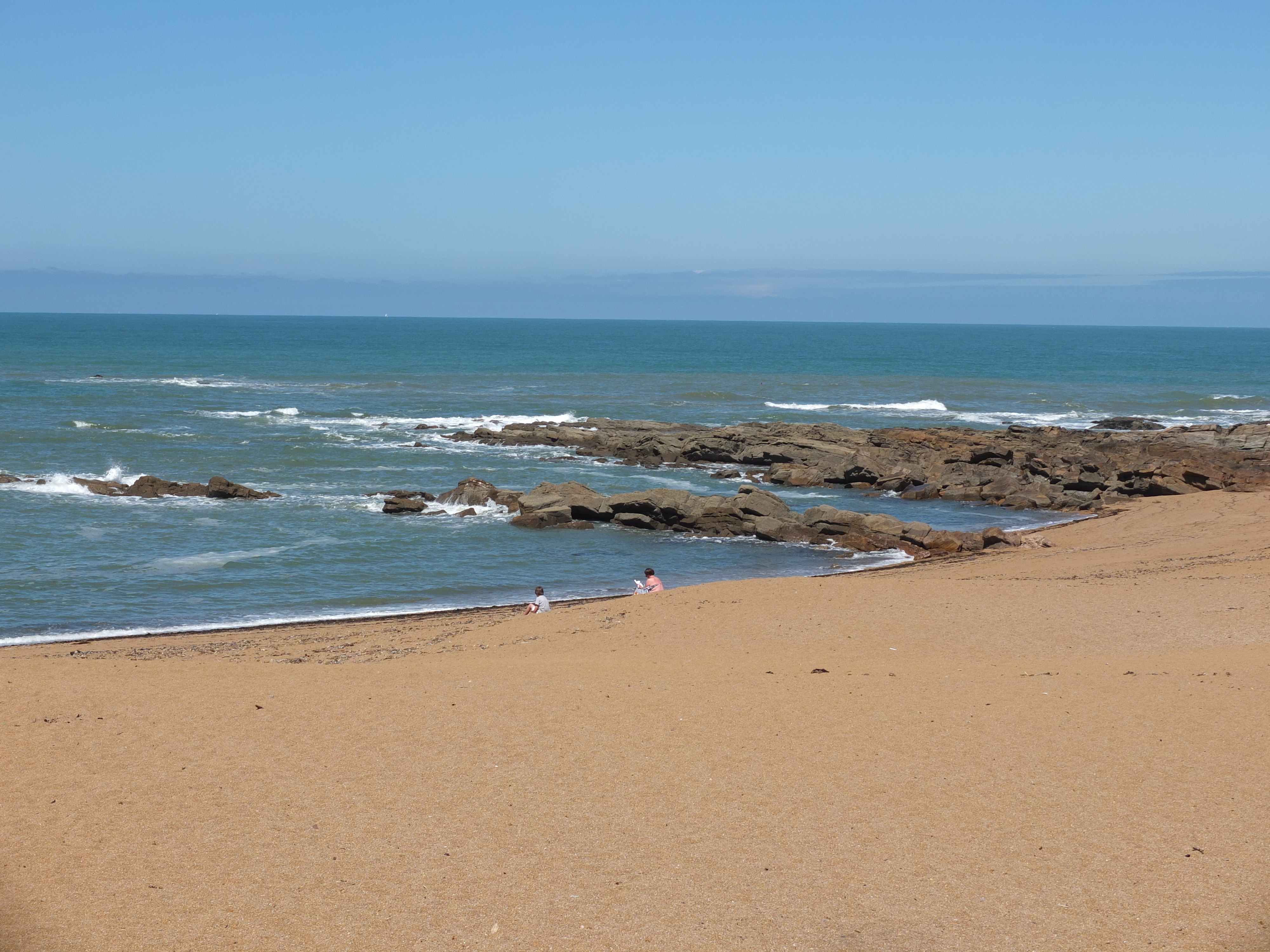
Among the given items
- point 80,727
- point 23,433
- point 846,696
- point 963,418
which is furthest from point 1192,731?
point 963,418

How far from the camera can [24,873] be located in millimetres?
7672

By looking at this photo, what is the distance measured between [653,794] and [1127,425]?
50059mm

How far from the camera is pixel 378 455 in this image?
42.2 m

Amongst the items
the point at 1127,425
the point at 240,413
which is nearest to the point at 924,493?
the point at 1127,425

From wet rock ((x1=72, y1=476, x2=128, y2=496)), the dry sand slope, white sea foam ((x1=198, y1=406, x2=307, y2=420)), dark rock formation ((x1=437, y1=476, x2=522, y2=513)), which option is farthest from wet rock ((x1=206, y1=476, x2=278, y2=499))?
white sea foam ((x1=198, y1=406, x2=307, y2=420))

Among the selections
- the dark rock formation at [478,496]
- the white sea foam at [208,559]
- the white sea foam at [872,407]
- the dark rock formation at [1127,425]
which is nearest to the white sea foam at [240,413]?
the dark rock formation at [478,496]

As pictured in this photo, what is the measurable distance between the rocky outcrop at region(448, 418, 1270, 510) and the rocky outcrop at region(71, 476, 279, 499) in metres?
15.1

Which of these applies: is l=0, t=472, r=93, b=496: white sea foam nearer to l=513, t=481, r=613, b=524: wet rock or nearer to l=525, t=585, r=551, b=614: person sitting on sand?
l=513, t=481, r=613, b=524: wet rock

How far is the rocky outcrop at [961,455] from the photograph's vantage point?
3438 cm

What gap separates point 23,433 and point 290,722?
130ft

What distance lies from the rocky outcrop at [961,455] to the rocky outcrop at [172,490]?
15050mm

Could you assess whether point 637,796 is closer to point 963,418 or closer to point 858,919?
point 858,919

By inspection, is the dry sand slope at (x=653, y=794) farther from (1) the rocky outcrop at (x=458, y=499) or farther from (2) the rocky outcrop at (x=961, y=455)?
(2) the rocky outcrop at (x=961, y=455)

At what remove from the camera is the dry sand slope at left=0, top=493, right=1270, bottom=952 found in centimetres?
721
